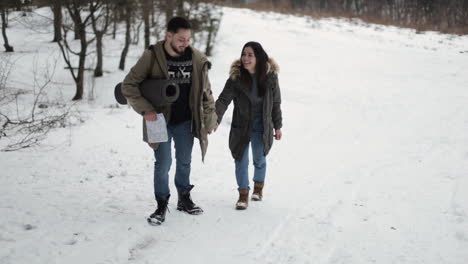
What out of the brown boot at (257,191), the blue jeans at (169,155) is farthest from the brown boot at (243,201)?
the blue jeans at (169,155)

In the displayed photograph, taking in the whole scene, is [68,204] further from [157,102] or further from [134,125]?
[134,125]

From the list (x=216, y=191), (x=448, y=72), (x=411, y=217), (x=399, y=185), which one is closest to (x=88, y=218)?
(x=216, y=191)

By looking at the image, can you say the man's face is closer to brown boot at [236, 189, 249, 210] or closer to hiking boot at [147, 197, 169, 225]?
hiking boot at [147, 197, 169, 225]

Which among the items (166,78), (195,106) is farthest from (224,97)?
(166,78)

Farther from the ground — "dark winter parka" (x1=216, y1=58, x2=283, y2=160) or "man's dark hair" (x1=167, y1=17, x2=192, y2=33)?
"man's dark hair" (x1=167, y1=17, x2=192, y2=33)

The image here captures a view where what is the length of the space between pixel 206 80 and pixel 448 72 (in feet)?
44.0

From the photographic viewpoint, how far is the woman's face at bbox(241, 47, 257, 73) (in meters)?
4.41

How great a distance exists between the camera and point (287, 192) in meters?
5.52

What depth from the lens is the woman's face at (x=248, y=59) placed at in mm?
4410

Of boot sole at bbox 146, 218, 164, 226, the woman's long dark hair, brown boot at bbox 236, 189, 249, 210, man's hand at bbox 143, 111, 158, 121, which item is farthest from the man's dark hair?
brown boot at bbox 236, 189, 249, 210

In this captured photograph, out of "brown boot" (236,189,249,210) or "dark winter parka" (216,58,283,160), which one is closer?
"dark winter parka" (216,58,283,160)

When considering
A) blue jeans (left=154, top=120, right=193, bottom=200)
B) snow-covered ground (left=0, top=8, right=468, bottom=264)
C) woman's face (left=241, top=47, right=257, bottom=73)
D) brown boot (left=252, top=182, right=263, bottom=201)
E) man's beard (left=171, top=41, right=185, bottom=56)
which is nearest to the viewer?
snow-covered ground (left=0, top=8, right=468, bottom=264)

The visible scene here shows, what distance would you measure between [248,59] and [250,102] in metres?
0.49

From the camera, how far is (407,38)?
871 inches
